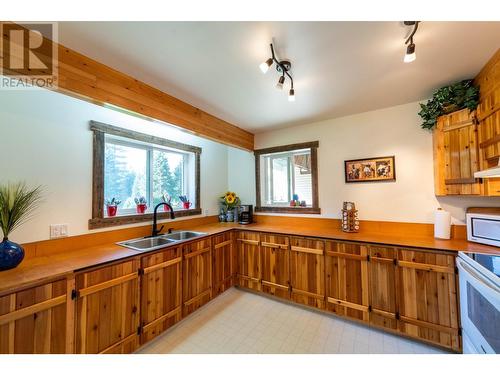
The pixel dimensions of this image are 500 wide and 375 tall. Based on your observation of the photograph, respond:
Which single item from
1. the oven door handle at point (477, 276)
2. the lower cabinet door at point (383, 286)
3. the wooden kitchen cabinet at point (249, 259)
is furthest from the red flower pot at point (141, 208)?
the oven door handle at point (477, 276)

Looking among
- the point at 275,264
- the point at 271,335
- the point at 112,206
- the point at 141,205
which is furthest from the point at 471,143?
the point at 112,206

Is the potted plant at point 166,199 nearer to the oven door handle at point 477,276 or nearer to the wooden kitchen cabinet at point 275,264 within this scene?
the wooden kitchen cabinet at point 275,264

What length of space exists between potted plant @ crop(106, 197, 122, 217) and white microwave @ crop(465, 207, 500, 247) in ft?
11.6

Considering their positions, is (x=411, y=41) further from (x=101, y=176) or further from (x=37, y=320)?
(x=37, y=320)

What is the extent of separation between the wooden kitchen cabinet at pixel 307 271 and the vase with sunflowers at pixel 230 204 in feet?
4.32

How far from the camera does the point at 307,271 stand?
248 cm

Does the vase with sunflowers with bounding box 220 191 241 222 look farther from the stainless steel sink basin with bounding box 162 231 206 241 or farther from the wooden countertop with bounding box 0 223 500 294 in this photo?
the wooden countertop with bounding box 0 223 500 294

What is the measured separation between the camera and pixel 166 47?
4.71ft

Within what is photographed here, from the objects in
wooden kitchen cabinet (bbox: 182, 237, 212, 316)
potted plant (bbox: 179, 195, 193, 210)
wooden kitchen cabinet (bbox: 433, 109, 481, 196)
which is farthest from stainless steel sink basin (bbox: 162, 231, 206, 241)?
wooden kitchen cabinet (bbox: 433, 109, 481, 196)

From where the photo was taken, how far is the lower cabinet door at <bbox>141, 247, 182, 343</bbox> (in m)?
1.85
